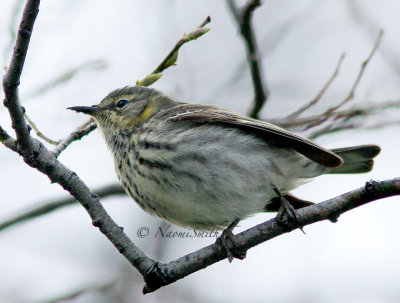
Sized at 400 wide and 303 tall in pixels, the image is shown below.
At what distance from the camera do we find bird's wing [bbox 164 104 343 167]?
173 inches

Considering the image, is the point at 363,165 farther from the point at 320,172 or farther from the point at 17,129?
the point at 17,129

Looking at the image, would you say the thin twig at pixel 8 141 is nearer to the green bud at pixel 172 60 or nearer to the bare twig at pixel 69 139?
the bare twig at pixel 69 139

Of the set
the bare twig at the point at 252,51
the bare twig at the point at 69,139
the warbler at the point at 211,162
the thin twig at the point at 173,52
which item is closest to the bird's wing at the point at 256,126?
the warbler at the point at 211,162

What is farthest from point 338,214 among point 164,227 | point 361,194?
point 164,227

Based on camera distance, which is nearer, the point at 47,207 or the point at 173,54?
the point at 173,54

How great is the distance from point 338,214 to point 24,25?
6.95 ft

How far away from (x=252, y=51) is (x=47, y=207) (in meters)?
2.43

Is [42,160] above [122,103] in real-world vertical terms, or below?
below

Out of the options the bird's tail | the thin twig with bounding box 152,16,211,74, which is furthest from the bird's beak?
the bird's tail

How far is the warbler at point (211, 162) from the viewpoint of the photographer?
4410 mm

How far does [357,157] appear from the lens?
16.9 feet

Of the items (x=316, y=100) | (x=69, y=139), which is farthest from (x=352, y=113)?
(x=69, y=139)

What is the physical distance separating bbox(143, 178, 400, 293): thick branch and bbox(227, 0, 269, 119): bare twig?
176cm

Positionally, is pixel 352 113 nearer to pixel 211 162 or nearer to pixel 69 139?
pixel 211 162
